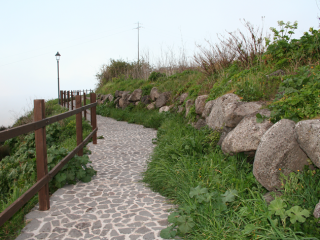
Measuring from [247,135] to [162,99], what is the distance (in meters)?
8.90

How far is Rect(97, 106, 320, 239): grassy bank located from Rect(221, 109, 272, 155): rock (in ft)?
0.70

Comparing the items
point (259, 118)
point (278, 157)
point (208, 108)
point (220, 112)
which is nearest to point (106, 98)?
point (208, 108)

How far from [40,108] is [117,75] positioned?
20.9 metres

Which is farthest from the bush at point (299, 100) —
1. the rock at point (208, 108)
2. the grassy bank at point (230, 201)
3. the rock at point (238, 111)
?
the rock at point (208, 108)

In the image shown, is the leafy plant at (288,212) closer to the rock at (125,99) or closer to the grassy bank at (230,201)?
the grassy bank at (230,201)

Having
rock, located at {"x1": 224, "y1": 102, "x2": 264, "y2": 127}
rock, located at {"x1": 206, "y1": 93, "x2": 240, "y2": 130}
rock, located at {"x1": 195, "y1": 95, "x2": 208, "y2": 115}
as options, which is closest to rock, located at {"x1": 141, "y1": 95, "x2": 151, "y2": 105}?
A: rock, located at {"x1": 195, "y1": 95, "x2": 208, "y2": 115}

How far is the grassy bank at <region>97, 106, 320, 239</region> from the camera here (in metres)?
2.67

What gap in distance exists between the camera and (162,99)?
1285cm

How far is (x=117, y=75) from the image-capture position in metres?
24.0

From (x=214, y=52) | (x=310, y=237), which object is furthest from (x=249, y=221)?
(x=214, y=52)

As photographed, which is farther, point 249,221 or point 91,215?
point 91,215

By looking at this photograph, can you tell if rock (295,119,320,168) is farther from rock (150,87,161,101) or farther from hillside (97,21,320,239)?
→ rock (150,87,161,101)

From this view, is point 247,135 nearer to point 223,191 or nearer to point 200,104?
point 223,191

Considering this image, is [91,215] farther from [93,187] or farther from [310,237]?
[310,237]
